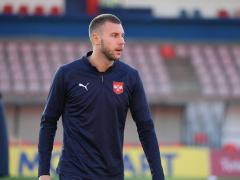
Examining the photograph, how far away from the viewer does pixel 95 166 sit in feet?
15.4

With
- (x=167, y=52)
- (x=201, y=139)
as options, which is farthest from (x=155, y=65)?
(x=201, y=139)

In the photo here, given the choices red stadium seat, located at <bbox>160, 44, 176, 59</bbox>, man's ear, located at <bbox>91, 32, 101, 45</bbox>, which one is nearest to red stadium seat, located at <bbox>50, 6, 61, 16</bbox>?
red stadium seat, located at <bbox>160, 44, 176, 59</bbox>

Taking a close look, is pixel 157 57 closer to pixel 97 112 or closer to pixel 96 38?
pixel 96 38

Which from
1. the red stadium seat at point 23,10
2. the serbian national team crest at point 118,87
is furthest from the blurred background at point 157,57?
the serbian national team crest at point 118,87

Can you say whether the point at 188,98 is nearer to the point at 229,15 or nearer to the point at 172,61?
the point at 172,61

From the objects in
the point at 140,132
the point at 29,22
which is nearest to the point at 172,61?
the point at 29,22

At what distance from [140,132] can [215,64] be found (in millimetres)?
19024

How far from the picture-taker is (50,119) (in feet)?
16.0

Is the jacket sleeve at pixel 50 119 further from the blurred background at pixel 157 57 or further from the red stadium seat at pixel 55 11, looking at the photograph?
the red stadium seat at pixel 55 11

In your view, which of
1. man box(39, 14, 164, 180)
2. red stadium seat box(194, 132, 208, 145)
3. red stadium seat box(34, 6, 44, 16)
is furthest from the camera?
red stadium seat box(34, 6, 44, 16)

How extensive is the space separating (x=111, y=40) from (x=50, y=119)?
0.66 m

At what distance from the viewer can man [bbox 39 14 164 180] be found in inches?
186

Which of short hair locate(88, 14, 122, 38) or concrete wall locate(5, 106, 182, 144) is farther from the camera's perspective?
concrete wall locate(5, 106, 182, 144)

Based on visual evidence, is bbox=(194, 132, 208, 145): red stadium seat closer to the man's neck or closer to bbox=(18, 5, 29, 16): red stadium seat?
bbox=(18, 5, 29, 16): red stadium seat
